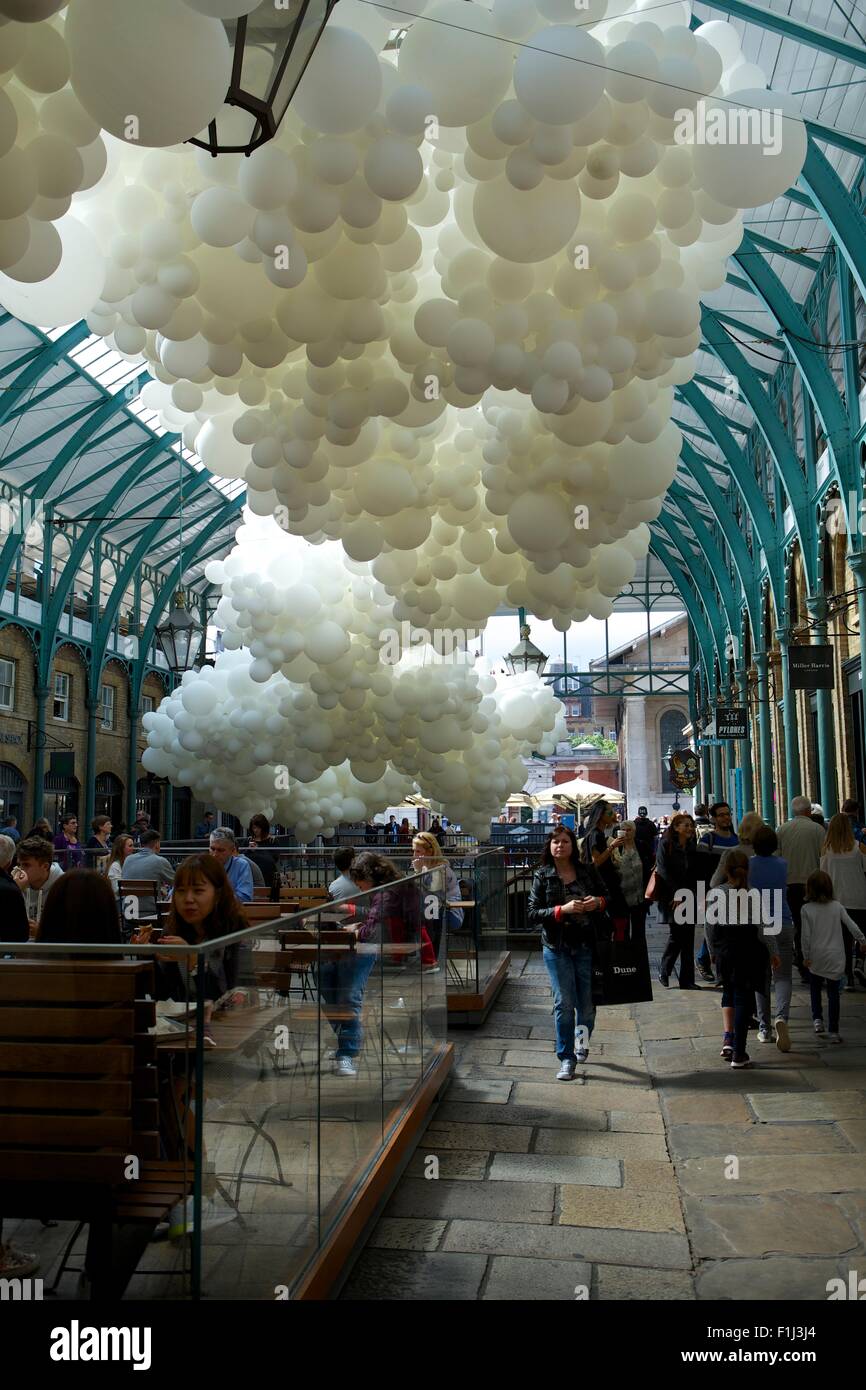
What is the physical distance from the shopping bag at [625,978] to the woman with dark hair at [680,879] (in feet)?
7.29

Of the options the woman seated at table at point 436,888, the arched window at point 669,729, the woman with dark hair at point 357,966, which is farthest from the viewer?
the arched window at point 669,729

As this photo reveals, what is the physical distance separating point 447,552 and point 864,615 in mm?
8832

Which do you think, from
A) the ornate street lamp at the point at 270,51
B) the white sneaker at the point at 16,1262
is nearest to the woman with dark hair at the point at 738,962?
the white sneaker at the point at 16,1262

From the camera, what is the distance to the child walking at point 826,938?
7957mm

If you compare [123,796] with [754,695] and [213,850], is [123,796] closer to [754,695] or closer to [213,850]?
[754,695]

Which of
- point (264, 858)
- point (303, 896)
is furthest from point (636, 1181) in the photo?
point (264, 858)

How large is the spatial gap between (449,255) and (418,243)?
159 millimetres

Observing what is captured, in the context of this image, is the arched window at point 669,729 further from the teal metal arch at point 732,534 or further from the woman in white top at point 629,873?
Answer: the woman in white top at point 629,873

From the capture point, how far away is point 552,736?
36.9ft

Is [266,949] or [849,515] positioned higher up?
[849,515]

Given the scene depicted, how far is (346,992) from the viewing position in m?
4.44

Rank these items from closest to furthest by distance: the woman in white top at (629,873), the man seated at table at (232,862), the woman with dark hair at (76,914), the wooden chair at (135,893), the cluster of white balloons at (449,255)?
the cluster of white balloons at (449,255) < the woman with dark hair at (76,914) < the wooden chair at (135,893) < the man seated at table at (232,862) < the woman in white top at (629,873)

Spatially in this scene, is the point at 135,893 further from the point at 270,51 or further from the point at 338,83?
the point at 270,51
